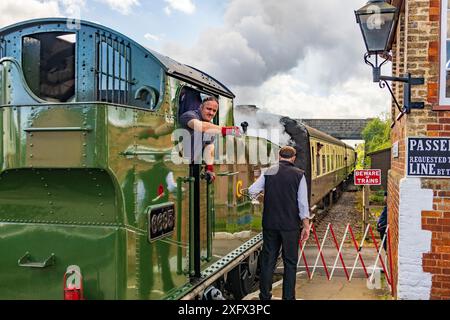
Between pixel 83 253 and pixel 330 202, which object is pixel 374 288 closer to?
pixel 83 253

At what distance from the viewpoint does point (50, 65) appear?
4.27 metres

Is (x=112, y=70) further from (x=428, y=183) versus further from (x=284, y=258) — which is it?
(x=428, y=183)

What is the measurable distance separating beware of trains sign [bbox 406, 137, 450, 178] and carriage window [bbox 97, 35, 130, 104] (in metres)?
3.08

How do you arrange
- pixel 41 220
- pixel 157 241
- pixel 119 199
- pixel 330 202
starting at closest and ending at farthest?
pixel 119 199
pixel 41 220
pixel 157 241
pixel 330 202

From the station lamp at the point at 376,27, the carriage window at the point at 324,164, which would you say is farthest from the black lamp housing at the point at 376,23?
the carriage window at the point at 324,164

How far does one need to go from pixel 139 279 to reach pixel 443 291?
3.37 meters

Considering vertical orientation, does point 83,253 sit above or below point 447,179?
below

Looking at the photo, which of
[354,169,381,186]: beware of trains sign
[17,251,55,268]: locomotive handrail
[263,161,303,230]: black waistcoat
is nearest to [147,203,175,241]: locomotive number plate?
[17,251,55,268]: locomotive handrail

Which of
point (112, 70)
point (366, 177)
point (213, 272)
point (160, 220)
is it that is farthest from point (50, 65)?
point (366, 177)

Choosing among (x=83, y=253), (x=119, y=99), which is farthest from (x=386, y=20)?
(x=83, y=253)

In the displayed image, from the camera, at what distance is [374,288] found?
745cm

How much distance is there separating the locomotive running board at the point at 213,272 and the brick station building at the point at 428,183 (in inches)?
75.8

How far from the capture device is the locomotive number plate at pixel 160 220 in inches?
157

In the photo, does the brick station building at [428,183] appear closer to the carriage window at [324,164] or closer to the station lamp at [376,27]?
the station lamp at [376,27]
